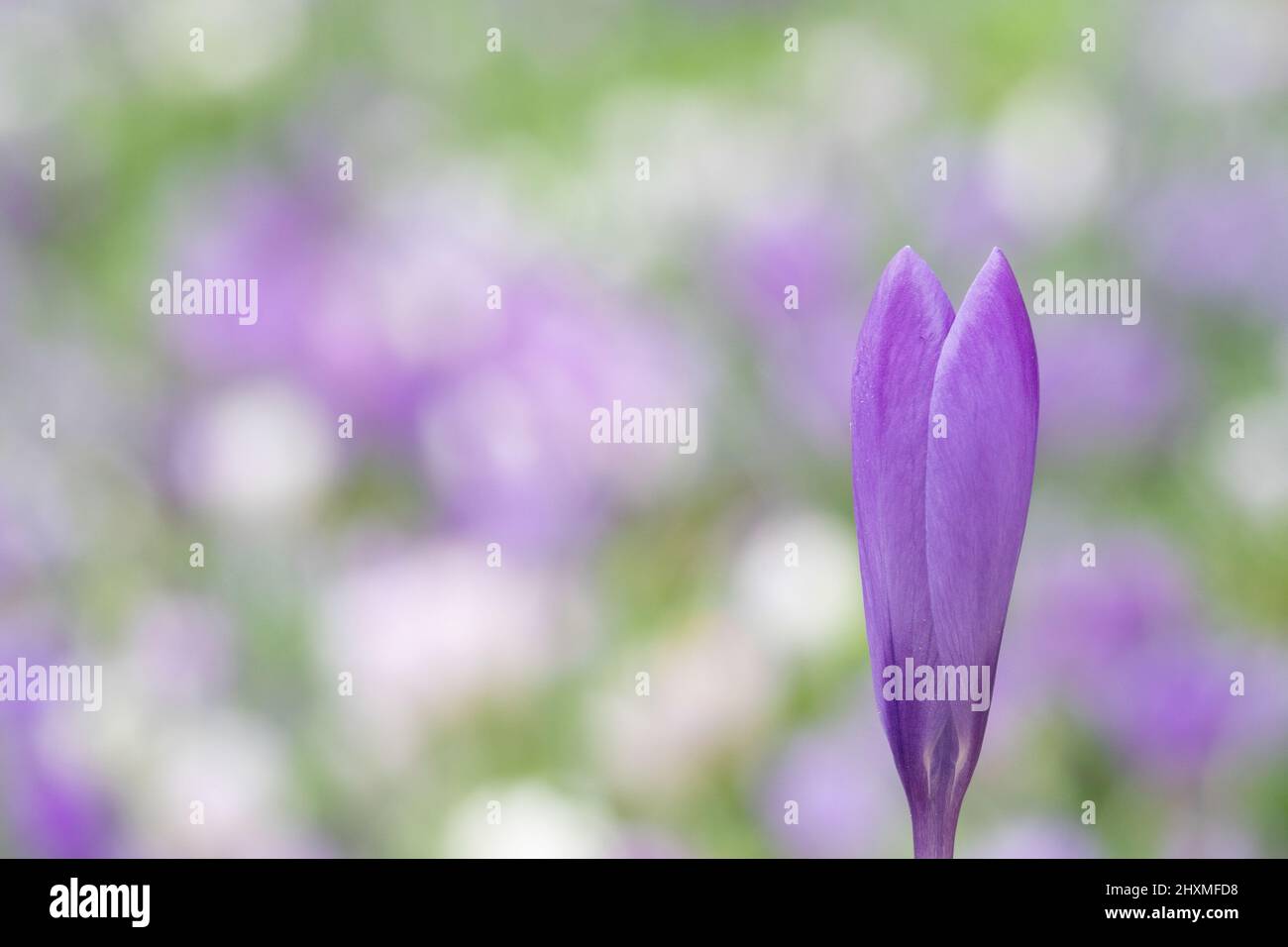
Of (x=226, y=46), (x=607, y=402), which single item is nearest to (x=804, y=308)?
(x=607, y=402)

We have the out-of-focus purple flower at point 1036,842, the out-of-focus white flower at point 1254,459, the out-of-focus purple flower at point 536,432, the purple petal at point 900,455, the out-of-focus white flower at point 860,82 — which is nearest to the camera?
the purple petal at point 900,455

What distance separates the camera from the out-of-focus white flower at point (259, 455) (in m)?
0.90

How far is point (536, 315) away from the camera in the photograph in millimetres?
905

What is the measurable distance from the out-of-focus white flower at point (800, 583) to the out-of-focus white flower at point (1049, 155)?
320 millimetres

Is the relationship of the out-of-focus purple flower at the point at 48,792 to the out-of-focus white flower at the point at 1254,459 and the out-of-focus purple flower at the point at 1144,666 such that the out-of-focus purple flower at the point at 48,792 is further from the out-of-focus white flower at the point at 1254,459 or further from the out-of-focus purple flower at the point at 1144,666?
the out-of-focus white flower at the point at 1254,459

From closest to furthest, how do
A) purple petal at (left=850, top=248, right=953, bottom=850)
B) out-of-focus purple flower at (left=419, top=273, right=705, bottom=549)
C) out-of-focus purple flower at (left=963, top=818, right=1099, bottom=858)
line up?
purple petal at (left=850, top=248, right=953, bottom=850), out-of-focus purple flower at (left=963, top=818, right=1099, bottom=858), out-of-focus purple flower at (left=419, top=273, right=705, bottom=549)

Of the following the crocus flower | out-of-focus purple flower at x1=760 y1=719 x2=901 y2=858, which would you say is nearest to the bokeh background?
out-of-focus purple flower at x1=760 y1=719 x2=901 y2=858

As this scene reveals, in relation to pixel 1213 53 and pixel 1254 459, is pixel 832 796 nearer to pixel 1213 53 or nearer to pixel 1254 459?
pixel 1254 459

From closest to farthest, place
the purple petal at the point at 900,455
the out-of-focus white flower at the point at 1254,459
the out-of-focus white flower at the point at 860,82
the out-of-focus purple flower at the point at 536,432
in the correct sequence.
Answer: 1. the purple petal at the point at 900,455
2. the out-of-focus purple flower at the point at 536,432
3. the out-of-focus white flower at the point at 1254,459
4. the out-of-focus white flower at the point at 860,82

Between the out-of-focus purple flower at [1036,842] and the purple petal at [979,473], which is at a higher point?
the purple petal at [979,473]

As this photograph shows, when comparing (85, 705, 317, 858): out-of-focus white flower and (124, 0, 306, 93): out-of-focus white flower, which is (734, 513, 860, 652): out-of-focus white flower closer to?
(85, 705, 317, 858): out-of-focus white flower

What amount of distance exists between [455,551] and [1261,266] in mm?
653

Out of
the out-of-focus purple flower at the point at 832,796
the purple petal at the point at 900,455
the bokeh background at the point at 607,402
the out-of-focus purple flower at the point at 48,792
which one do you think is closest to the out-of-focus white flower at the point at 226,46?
the bokeh background at the point at 607,402

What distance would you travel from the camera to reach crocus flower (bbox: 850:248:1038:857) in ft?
0.91
